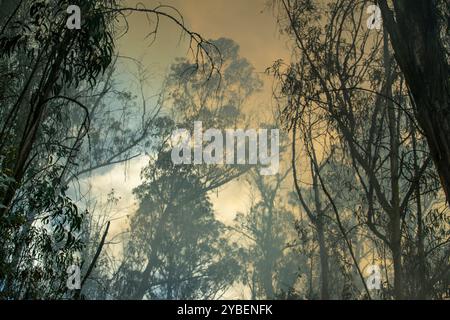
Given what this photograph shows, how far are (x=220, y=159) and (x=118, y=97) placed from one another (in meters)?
5.81

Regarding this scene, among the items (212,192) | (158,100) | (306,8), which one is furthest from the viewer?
(212,192)

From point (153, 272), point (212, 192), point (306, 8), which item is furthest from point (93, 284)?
point (306, 8)

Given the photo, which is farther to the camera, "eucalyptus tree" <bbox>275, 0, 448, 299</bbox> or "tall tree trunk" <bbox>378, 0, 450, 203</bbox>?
"eucalyptus tree" <bbox>275, 0, 448, 299</bbox>

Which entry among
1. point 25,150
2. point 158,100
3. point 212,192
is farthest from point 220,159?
point 25,150

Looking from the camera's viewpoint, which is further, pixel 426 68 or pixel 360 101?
pixel 360 101

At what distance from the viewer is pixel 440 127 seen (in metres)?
2.39

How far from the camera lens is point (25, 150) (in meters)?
3.38

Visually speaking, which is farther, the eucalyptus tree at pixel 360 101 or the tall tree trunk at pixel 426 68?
the eucalyptus tree at pixel 360 101

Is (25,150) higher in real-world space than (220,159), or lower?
lower

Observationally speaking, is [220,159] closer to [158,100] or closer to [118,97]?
[158,100]
